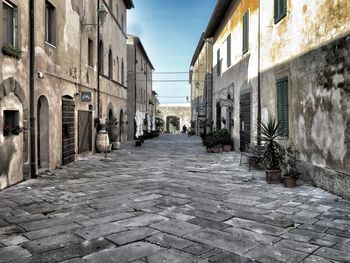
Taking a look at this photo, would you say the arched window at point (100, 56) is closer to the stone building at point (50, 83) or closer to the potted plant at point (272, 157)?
the stone building at point (50, 83)

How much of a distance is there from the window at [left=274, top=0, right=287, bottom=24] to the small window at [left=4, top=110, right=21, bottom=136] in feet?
21.1

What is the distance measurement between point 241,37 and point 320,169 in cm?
803

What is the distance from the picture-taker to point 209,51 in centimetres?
2458

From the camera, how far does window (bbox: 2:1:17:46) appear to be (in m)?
7.39

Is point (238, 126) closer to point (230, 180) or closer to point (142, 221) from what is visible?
point (230, 180)

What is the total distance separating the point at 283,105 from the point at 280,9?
2.35 meters

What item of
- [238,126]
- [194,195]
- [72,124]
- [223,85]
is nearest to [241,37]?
[238,126]

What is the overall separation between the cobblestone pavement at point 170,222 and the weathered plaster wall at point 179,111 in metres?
44.3

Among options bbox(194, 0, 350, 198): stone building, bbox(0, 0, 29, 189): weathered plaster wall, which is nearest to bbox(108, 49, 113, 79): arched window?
bbox(194, 0, 350, 198): stone building

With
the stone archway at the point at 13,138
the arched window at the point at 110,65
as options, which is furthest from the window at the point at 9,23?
the arched window at the point at 110,65

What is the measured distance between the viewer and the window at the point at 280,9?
880 centimetres

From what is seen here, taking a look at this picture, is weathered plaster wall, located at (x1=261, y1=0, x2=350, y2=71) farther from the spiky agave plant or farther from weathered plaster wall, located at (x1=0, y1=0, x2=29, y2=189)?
weathered plaster wall, located at (x1=0, y1=0, x2=29, y2=189)

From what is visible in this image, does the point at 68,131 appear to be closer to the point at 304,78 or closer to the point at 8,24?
the point at 8,24

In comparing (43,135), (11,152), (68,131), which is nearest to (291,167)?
(11,152)
